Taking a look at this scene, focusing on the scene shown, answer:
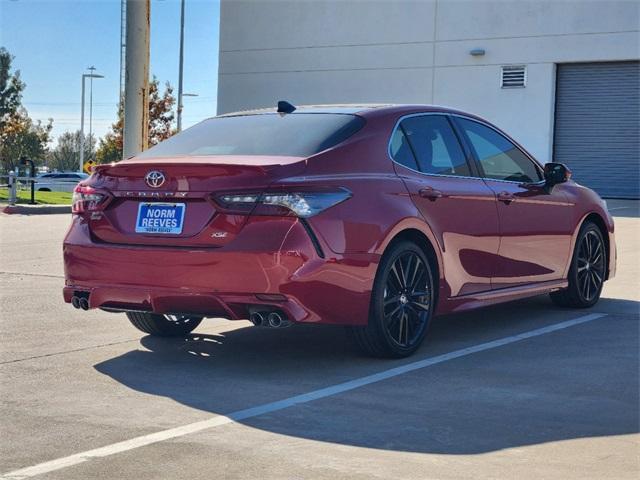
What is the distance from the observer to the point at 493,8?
115 ft

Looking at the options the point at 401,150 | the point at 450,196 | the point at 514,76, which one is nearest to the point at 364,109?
the point at 401,150

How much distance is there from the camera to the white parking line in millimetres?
4312

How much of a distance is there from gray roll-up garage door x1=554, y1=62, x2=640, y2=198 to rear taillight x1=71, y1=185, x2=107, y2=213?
92.8ft

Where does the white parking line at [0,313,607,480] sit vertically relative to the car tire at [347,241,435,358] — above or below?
below

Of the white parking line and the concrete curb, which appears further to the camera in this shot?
the concrete curb

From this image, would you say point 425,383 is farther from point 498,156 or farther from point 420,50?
point 420,50

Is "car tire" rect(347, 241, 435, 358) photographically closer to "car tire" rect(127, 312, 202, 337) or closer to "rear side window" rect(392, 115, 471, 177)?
"rear side window" rect(392, 115, 471, 177)

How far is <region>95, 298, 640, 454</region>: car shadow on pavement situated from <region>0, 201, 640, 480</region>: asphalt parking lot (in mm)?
12

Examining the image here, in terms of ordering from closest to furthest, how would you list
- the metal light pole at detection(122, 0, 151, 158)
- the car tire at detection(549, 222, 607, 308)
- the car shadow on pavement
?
the car shadow on pavement < the car tire at detection(549, 222, 607, 308) < the metal light pole at detection(122, 0, 151, 158)

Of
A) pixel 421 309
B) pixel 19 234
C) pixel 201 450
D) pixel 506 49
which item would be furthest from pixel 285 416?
pixel 506 49

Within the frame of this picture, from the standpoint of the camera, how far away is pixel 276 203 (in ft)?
19.5

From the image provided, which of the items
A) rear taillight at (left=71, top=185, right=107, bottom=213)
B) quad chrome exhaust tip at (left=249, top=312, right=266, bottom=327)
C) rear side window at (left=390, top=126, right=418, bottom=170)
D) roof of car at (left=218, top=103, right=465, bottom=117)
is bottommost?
quad chrome exhaust tip at (left=249, top=312, right=266, bottom=327)


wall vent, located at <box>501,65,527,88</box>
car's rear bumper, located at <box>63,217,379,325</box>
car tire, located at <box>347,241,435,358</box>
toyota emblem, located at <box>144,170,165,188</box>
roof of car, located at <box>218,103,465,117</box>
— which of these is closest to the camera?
car's rear bumper, located at <box>63,217,379,325</box>

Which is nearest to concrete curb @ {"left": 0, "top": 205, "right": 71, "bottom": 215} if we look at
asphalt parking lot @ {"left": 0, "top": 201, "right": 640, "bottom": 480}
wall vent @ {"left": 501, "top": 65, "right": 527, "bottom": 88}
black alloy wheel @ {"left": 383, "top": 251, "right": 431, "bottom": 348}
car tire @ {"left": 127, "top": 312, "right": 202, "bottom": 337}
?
wall vent @ {"left": 501, "top": 65, "right": 527, "bottom": 88}
